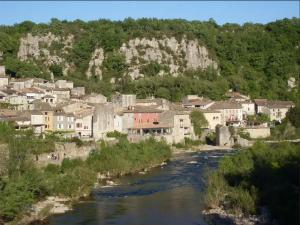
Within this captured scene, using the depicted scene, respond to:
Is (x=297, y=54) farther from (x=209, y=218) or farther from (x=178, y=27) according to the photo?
(x=209, y=218)

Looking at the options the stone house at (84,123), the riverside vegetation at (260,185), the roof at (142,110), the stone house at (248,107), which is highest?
the stone house at (248,107)

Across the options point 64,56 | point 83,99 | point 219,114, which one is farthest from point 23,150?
point 64,56

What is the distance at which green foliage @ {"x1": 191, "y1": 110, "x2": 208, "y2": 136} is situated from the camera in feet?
207

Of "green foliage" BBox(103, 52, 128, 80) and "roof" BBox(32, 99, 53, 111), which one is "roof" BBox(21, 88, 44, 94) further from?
"green foliage" BBox(103, 52, 128, 80)

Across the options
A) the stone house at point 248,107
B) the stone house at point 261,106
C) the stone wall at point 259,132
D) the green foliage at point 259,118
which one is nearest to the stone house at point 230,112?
the green foliage at point 259,118

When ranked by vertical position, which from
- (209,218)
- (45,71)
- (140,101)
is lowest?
(209,218)

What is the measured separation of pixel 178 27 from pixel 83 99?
42493 millimetres

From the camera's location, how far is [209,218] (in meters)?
29.6

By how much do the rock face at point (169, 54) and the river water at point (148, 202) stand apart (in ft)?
171

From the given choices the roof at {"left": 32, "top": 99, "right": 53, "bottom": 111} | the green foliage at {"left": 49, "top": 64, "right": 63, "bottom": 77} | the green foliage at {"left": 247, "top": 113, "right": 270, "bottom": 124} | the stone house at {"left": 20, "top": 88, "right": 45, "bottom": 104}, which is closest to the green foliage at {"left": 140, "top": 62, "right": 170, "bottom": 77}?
the green foliage at {"left": 49, "top": 64, "right": 63, "bottom": 77}

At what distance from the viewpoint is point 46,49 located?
3839 inches

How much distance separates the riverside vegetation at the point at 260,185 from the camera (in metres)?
25.8

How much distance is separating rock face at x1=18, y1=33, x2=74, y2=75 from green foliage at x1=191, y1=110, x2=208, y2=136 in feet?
110

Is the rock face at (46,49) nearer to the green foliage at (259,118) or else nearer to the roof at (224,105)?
the roof at (224,105)
